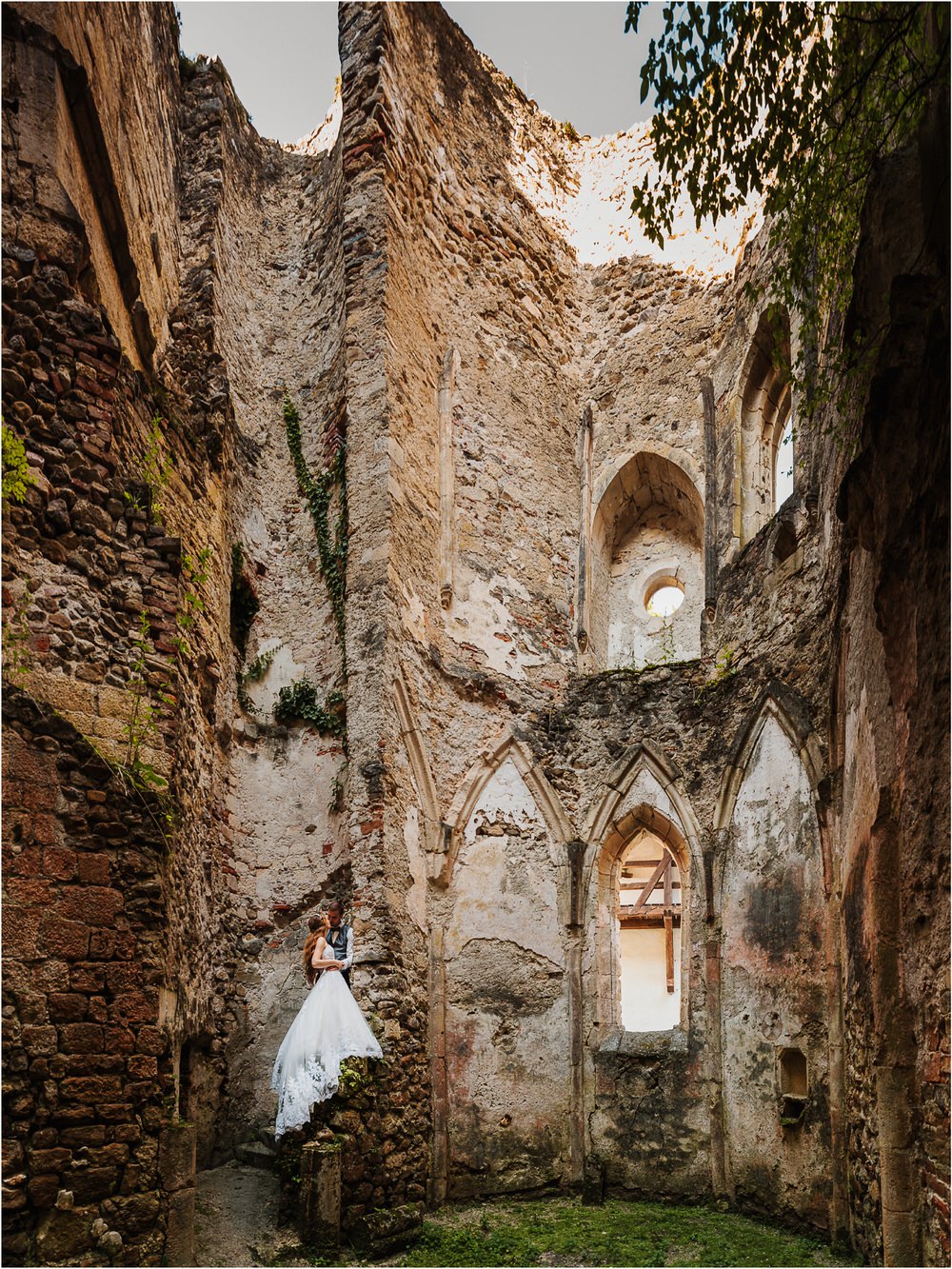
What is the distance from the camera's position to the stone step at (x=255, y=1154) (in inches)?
306

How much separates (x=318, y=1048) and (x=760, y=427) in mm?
7392

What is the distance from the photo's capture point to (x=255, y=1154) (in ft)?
25.7

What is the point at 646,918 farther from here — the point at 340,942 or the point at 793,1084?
the point at 340,942

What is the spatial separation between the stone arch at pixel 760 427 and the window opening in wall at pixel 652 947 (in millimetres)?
7956

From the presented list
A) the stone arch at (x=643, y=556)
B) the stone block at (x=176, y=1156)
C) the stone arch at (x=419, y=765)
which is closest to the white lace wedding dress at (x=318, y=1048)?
the stone arch at (x=419, y=765)

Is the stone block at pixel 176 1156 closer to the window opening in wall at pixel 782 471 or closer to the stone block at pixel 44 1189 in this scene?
the stone block at pixel 44 1189

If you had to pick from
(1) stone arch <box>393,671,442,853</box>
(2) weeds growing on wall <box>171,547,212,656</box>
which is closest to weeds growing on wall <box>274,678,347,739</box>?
(1) stone arch <box>393,671,442,853</box>

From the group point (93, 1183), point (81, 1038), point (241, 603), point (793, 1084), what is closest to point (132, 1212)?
point (93, 1183)

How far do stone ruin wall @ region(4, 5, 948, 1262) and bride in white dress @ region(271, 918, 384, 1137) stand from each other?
0.29 meters

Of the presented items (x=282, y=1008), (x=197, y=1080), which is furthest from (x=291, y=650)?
(x=197, y=1080)

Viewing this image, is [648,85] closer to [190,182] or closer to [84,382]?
[84,382]

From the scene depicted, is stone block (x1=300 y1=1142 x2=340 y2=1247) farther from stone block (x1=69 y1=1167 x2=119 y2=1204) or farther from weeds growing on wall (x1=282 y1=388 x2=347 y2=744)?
weeds growing on wall (x1=282 y1=388 x2=347 y2=744)

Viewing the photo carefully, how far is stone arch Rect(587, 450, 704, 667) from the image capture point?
11.6m

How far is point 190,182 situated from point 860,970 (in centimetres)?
982
